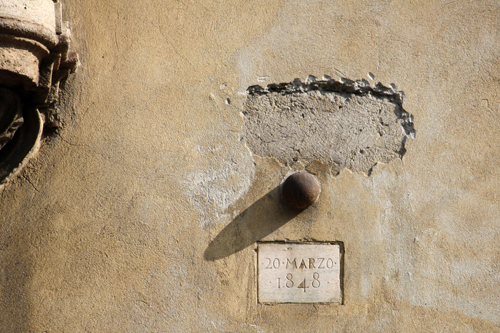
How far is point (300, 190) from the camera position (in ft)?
7.88

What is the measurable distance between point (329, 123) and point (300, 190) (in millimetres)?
448

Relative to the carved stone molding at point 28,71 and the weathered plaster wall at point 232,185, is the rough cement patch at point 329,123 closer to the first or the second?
the weathered plaster wall at point 232,185

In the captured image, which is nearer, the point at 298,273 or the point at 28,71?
the point at 28,71

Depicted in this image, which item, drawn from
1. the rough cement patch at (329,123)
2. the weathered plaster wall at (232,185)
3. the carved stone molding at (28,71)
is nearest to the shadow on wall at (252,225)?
the weathered plaster wall at (232,185)

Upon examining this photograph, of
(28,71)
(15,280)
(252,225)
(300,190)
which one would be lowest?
(15,280)

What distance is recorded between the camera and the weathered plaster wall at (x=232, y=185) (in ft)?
7.69

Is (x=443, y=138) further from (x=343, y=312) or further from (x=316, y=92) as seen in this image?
(x=343, y=312)

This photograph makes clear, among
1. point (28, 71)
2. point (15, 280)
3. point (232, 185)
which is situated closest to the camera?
point (28, 71)

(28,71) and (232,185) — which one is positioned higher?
(28,71)

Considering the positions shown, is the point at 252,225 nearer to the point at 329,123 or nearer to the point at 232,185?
the point at 232,185

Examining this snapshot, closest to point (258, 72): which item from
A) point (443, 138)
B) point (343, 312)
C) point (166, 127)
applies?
point (166, 127)

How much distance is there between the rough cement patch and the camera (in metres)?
2.56

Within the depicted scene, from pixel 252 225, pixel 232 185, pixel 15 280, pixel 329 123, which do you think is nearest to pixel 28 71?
pixel 15 280

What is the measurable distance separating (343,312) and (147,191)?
1.19 metres
